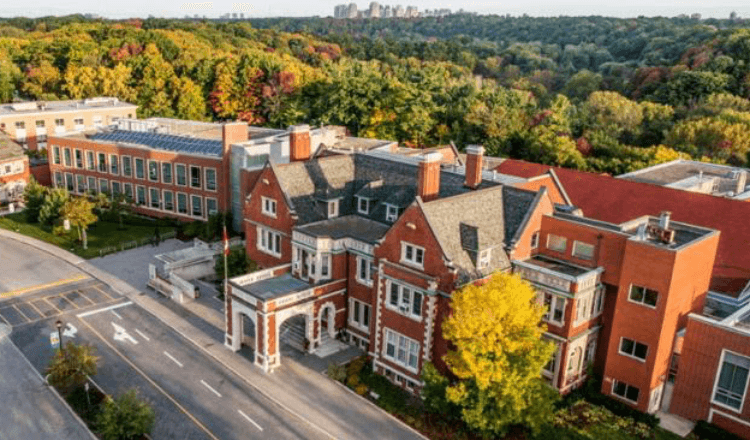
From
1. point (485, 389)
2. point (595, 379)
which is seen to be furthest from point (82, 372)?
point (595, 379)

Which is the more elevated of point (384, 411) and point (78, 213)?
point (78, 213)

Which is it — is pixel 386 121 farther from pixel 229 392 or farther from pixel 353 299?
pixel 229 392

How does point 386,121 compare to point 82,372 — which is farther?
point 386,121

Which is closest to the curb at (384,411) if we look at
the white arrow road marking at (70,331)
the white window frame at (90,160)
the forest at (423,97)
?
the white arrow road marking at (70,331)

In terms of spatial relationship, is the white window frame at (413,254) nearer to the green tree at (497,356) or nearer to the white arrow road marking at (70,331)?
the green tree at (497,356)

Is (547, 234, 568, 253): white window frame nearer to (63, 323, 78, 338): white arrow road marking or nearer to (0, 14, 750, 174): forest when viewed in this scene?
(63, 323, 78, 338): white arrow road marking

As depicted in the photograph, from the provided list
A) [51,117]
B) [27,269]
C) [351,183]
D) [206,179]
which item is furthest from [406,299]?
[51,117]

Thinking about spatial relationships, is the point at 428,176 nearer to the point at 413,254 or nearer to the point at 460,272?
the point at 413,254
